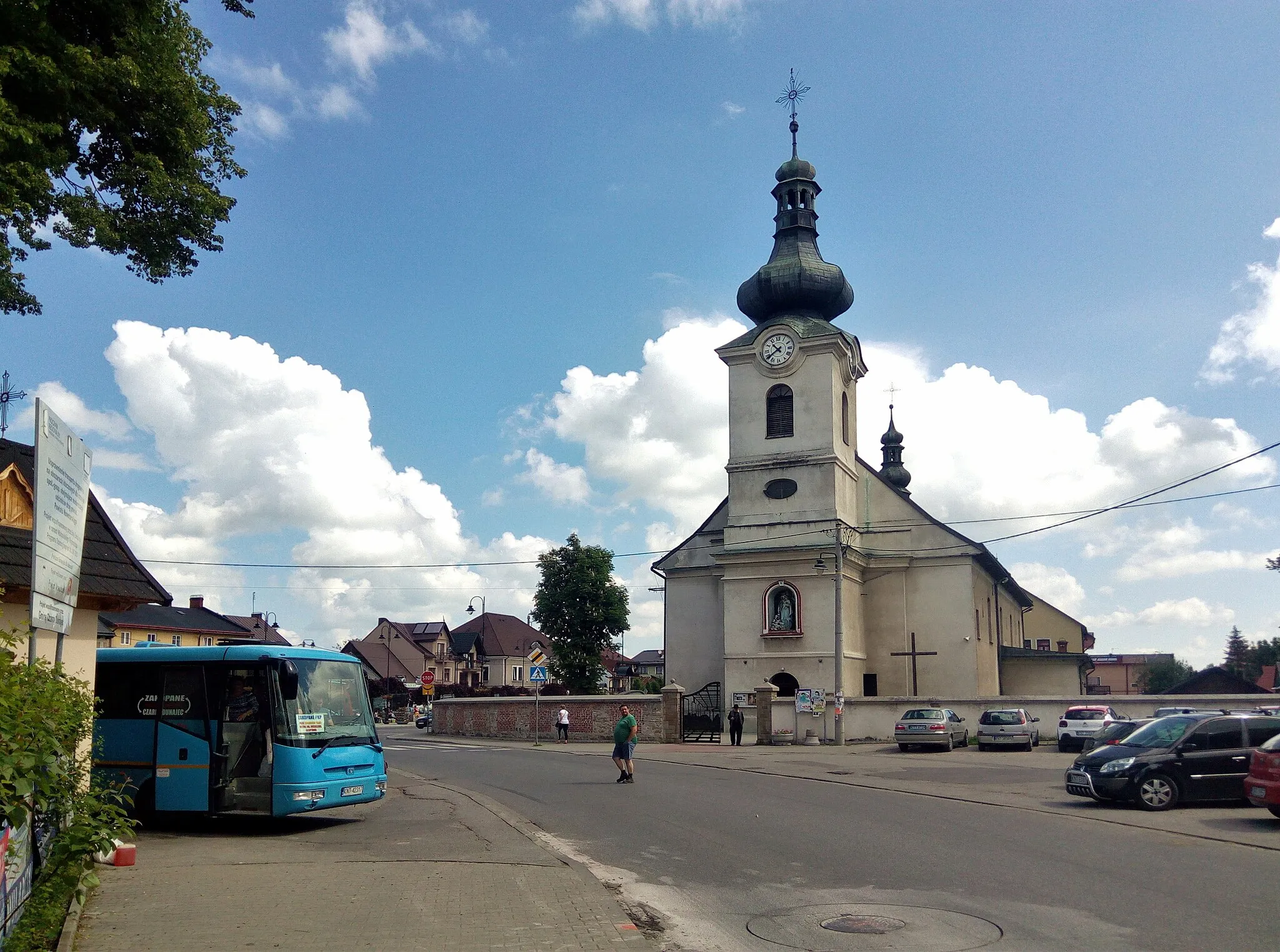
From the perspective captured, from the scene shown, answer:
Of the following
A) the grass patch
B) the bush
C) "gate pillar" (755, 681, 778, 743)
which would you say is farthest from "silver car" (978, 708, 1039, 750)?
the grass patch

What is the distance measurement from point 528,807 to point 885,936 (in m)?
9.84

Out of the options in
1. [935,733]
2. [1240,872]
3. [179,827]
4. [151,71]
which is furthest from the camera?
[935,733]

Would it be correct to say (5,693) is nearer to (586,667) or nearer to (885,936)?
(885,936)

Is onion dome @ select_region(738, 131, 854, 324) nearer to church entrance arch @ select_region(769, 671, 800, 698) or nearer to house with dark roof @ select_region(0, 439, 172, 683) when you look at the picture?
church entrance arch @ select_region(769, 671, 800, 698)

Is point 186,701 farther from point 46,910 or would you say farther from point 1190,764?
point 1190,764

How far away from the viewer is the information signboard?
7.80m

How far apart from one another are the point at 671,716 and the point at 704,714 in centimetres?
600

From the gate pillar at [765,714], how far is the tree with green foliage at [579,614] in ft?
79.7

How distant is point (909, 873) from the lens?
10445 mm

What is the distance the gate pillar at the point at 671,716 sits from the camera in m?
37.9

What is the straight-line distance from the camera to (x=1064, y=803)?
1680 centimetres

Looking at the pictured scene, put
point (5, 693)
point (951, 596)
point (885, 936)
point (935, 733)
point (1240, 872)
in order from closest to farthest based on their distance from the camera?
point (5, 693), point (885, 936), point (1240, 872), point (935, 733), point (951, 596)

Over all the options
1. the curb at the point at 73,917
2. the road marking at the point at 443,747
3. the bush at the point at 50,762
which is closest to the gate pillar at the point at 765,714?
the road marking at the point at 443,747

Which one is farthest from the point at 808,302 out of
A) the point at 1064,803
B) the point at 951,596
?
the point at 1064,803
